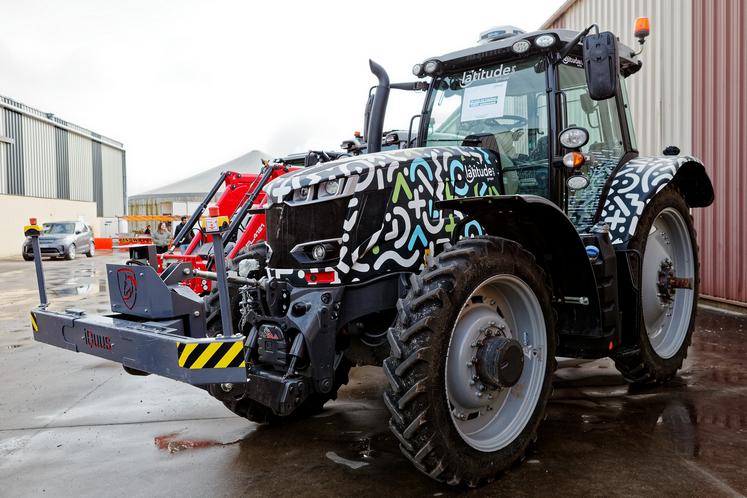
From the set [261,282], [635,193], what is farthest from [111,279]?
[635,193]

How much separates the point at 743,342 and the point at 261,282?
539 cm

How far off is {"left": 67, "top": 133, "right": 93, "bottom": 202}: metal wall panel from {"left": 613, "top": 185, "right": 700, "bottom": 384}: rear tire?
42.9 m

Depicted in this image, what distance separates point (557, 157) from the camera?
424cm

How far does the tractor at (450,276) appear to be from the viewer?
305 centimetres

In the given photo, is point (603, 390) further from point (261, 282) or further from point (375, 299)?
point (261, 282)

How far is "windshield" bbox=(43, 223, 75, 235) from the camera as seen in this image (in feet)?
82.5

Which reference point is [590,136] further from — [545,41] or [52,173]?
[52,173]

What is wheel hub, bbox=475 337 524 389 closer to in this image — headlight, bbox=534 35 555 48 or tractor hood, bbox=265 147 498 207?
tractor hood, bbox=265 147 498 207

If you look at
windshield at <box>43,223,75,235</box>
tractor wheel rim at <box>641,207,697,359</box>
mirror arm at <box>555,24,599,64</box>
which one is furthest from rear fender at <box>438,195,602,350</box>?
windshield at <box>43,223,75,235</box>

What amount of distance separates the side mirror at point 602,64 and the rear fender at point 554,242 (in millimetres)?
797

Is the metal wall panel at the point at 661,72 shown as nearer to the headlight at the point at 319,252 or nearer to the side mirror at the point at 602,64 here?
the side mirror at the point at 602,64

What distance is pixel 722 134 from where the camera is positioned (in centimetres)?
843

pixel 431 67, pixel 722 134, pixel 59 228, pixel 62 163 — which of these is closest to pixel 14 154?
pixel 62 163

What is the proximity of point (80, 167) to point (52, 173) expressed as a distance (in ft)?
14.2
